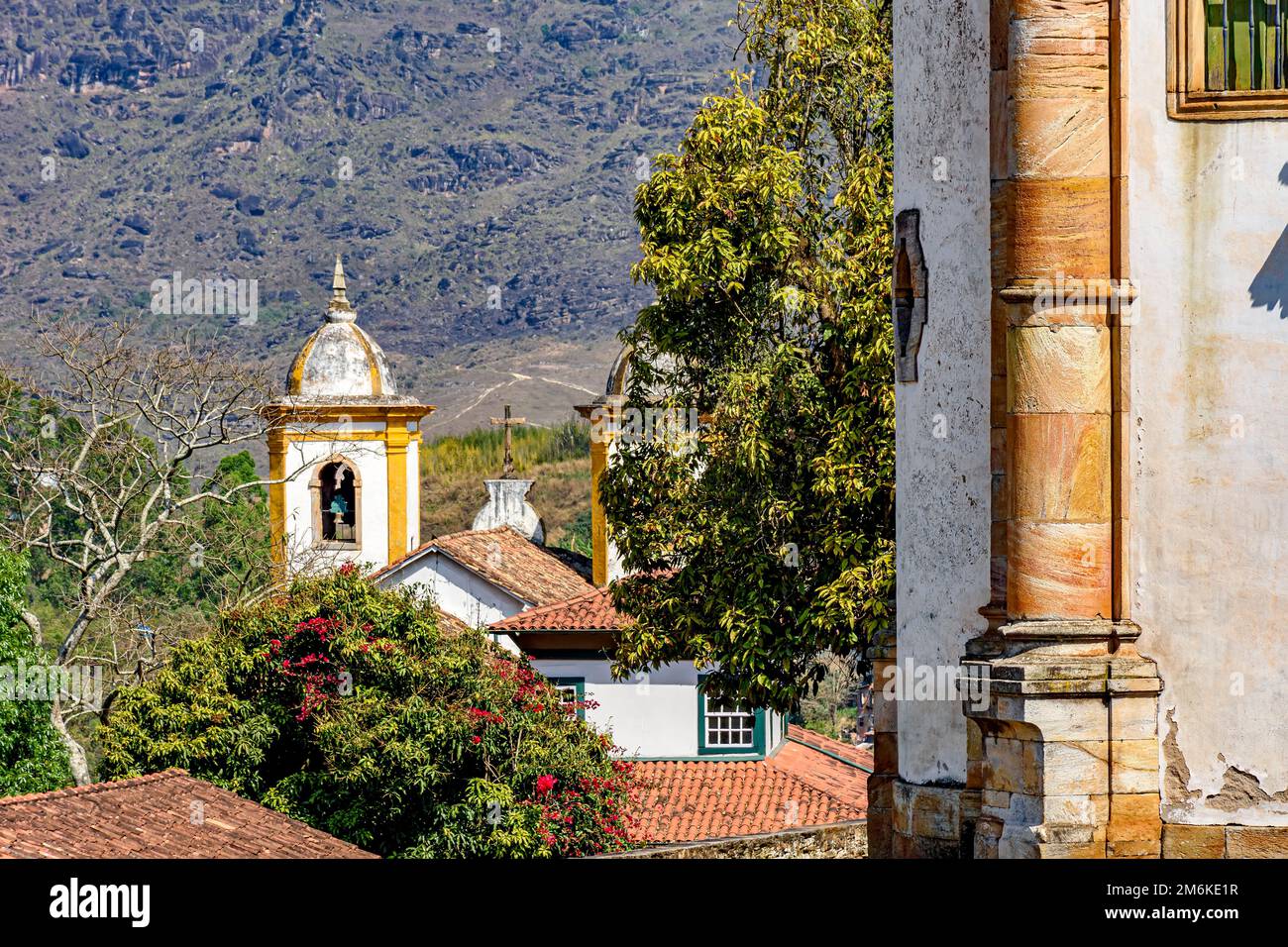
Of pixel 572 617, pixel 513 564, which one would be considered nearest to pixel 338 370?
pixel 513 564

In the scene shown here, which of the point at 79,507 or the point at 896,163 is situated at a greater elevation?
the point at 896,163

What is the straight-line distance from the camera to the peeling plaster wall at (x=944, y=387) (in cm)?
1020

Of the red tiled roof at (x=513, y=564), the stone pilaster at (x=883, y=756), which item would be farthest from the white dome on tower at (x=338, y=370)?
the stone pilaster at (x=883, y=756)

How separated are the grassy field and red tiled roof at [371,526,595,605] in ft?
98.1

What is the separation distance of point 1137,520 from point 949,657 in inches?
61.2

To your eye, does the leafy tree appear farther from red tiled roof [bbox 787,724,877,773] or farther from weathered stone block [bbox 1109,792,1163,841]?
red tiled roof [bbox 787,724,877,773]

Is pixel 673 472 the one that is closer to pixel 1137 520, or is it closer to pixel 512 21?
pixel 1137 520

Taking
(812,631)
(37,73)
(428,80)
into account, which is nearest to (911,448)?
(812,631)

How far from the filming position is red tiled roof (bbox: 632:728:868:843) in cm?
2608

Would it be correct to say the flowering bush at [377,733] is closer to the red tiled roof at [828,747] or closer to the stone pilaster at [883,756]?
the stone pilaster at [883,756]

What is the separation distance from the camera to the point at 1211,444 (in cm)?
941

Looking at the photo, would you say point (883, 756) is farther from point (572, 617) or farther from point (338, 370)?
point (338, 370)

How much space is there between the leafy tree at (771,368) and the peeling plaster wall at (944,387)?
6.02 meters
